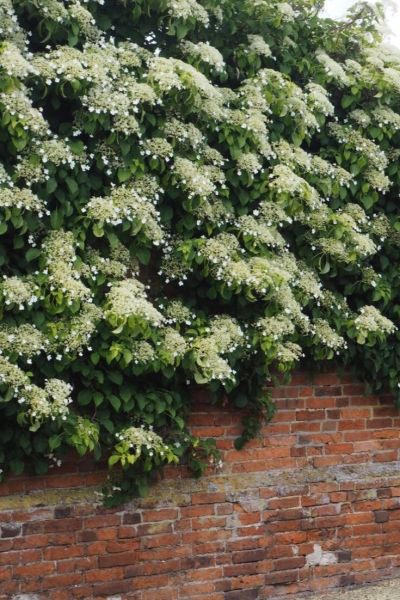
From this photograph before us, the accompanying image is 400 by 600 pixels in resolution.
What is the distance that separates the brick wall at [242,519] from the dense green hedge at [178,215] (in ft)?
0.67

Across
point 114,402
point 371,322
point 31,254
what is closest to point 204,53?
point 31,254

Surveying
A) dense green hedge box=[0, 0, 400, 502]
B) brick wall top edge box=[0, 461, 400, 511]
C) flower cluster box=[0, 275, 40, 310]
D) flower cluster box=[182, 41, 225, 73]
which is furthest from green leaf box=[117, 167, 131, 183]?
brick wall top edge box=[0, 461, 400, 511]

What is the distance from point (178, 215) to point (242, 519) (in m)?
2.00

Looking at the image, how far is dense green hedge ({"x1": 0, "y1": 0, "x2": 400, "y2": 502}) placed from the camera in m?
4.19

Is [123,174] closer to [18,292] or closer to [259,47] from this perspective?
[18,292]

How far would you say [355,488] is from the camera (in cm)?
548

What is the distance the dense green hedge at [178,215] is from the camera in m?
4.19

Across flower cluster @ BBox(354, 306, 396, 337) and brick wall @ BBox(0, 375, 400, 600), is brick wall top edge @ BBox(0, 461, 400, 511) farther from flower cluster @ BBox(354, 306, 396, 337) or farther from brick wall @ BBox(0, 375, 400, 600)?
flower cluster @ BBox(354, 306, 396, 337)

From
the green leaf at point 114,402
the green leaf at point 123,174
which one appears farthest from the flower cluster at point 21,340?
the green leaf at point 123,174

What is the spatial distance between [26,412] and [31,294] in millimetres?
615

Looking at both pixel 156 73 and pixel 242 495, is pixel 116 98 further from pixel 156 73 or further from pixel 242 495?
pixel 242 495

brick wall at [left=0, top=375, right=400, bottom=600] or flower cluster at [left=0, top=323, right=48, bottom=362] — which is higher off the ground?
flower cluster at [left=0, top=323, right=48, bottom=362]

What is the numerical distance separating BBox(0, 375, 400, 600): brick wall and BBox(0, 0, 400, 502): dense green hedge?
0.20 metres

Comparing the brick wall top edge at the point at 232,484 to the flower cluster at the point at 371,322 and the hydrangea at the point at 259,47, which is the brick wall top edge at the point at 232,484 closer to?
the flower cluster at the point at 371,322
